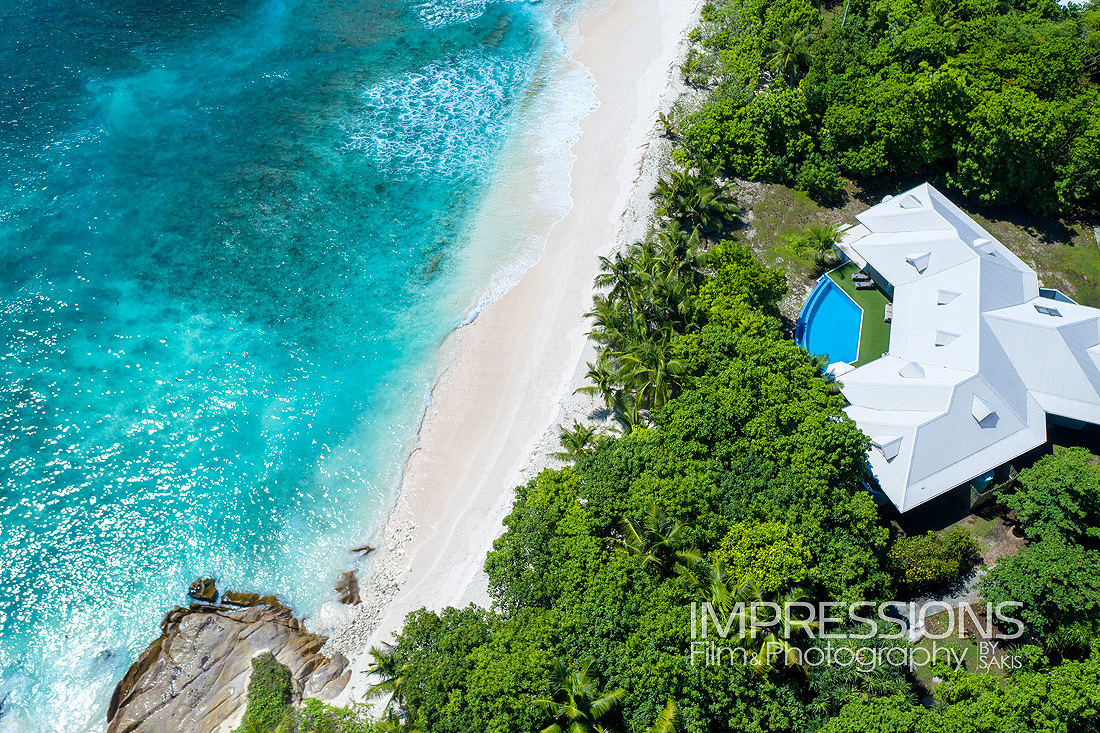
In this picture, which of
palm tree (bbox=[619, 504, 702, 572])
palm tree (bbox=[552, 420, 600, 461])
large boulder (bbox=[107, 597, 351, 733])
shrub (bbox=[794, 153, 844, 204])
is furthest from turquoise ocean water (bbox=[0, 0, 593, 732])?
shrub (bbox=[794, 153, 844, 204])

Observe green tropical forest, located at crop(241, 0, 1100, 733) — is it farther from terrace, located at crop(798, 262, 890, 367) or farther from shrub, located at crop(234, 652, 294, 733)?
terrace, located at crop(798, 262, 890, 367)

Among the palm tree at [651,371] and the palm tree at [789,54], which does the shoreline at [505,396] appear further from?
the palm tree at [789,54]

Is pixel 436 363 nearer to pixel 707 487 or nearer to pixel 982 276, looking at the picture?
pixel 707 487

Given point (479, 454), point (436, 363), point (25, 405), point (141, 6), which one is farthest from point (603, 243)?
point (141, 6)

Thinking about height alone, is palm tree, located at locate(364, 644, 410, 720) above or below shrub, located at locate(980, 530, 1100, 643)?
below

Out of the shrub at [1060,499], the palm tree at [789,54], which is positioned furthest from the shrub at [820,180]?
the shrub at [1060,499]

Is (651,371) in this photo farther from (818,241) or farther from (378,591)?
(378,591)
